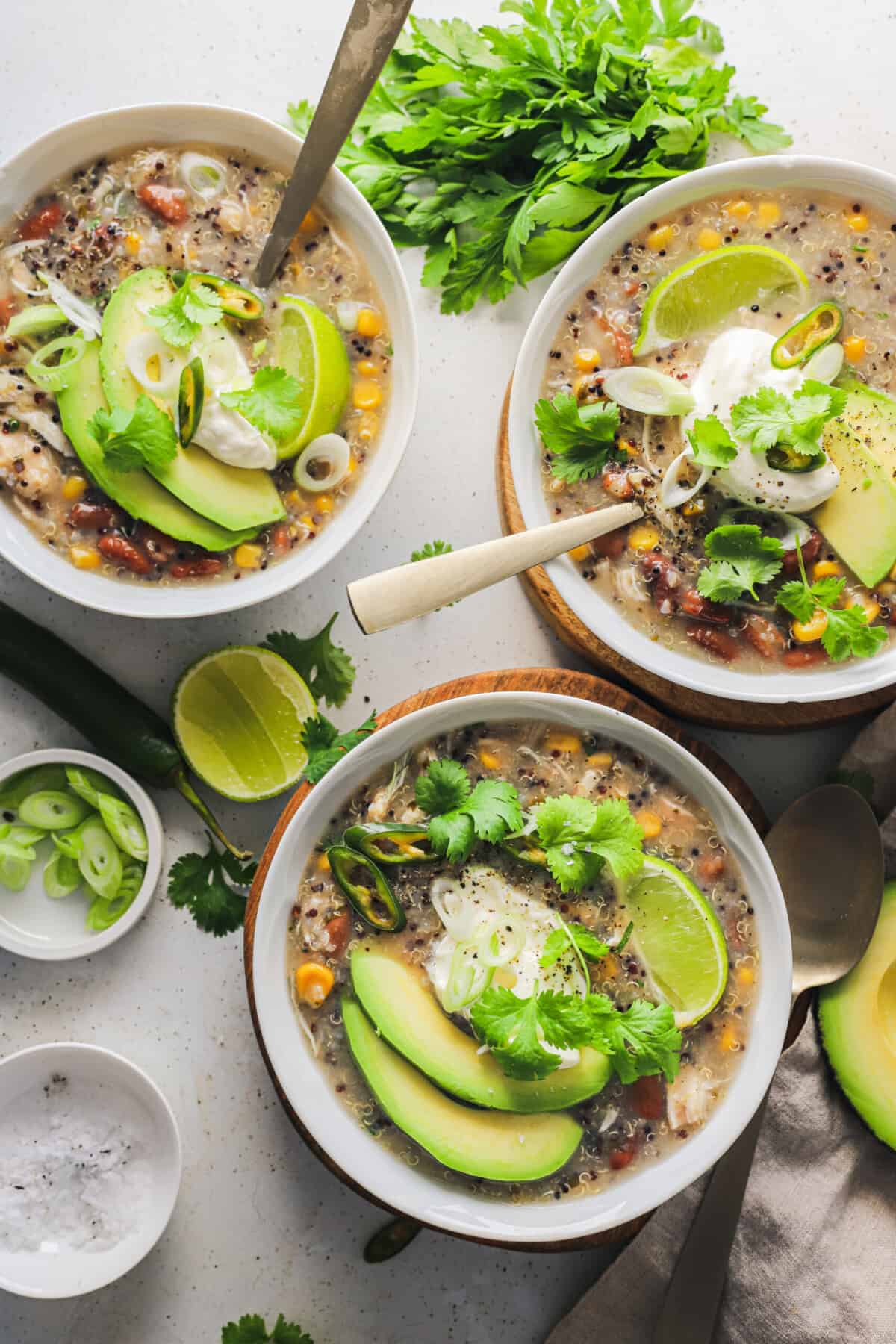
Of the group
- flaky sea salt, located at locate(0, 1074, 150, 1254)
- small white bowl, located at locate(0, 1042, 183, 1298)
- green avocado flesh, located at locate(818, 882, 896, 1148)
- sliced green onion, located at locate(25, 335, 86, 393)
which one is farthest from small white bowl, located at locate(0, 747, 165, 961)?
green avocado flesh, located at locate(818, 882, 896, 1148)

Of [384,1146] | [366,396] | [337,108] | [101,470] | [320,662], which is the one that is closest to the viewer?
[337,108]

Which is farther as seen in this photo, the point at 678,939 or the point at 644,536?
the point at 644,536

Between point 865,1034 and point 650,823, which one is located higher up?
point 650,823

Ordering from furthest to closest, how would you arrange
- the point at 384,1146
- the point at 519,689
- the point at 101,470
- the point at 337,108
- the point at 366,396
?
the point at 519,689 → the point at 366,396 → the point at 384,1146 → the point at 101,470 → the point at 337,108

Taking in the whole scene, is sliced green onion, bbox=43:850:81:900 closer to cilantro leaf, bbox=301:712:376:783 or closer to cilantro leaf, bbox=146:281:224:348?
cilantro leaf, bbox=301:712:376:783

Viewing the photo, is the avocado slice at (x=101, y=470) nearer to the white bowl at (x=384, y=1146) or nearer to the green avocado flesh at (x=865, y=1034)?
the white bowl at (x=384, y=1146)

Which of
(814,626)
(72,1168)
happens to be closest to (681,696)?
(814,626)

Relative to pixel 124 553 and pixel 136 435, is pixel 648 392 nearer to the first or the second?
pixel 136 435
